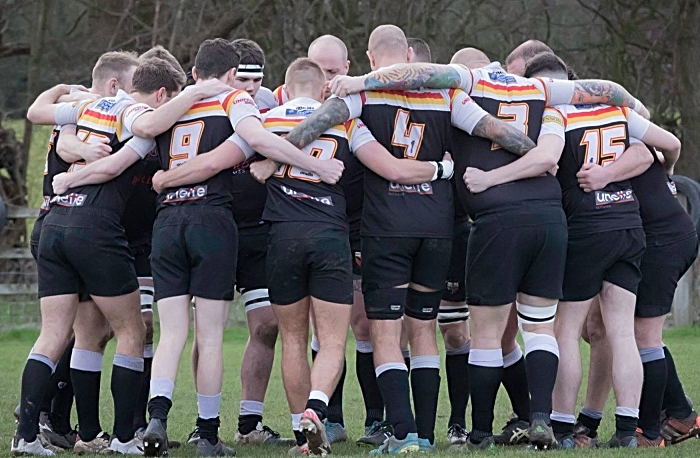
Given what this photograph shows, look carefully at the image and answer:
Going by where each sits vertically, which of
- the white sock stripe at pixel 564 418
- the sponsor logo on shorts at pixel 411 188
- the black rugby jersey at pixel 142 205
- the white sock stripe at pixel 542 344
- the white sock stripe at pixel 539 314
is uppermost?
the sponsor logo on shorts at pixel 411 188

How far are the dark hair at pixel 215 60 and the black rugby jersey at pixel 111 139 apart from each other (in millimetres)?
375

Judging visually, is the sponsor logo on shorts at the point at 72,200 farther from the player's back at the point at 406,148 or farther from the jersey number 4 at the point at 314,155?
the player's back at the point at 406,148

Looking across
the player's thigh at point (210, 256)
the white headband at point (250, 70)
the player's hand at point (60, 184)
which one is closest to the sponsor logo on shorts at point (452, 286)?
the player's thigh at point (210, 256)

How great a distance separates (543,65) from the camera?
652 cm

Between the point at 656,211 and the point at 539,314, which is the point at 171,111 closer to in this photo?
the point at 539,314

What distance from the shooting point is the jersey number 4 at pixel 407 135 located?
20.2 feet

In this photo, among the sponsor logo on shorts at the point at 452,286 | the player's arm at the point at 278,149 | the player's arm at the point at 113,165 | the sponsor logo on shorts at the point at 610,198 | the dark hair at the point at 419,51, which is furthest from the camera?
the dark hair at the point at 419,51

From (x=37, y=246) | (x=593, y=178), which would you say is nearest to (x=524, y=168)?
(x=593, y=178)

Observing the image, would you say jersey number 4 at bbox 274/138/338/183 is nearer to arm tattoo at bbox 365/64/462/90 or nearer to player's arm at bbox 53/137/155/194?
arm tattoo at bbox 365/64/462/90

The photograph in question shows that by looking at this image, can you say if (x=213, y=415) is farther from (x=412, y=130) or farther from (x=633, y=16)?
(x=633, y=16)

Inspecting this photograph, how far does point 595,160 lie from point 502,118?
59 centimetres

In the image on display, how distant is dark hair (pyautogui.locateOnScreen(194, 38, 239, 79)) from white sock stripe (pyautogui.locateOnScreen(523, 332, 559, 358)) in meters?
2.26

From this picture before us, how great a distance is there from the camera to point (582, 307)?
246 inches

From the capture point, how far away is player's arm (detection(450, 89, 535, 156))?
19.8 feet
